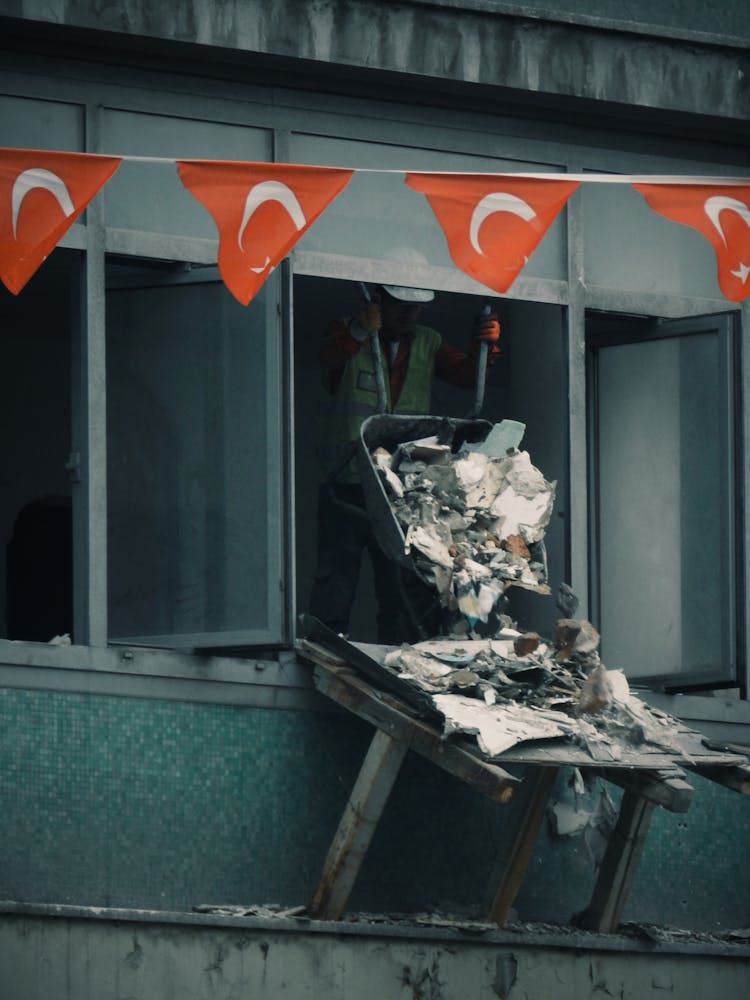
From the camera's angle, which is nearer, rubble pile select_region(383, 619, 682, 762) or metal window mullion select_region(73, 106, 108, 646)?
rubble pile select_region(383, 619, 682, 762)

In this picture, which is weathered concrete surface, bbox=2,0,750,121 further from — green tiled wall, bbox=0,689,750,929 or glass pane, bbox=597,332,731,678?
green tiled wall, bbox=0,689,750,929

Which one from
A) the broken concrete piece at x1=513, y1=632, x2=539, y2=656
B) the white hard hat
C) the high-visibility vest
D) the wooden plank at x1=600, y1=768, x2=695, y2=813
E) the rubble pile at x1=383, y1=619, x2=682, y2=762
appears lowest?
the wooden plank at x1=600, y1=768, x2=695, y2=813

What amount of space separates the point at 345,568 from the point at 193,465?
54.0 inches

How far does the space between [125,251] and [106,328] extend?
1.34 ft

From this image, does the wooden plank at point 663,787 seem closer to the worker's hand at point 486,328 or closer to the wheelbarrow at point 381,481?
the wheelbarrow at point 381,481

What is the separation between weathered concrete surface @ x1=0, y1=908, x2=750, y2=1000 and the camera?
1162cm

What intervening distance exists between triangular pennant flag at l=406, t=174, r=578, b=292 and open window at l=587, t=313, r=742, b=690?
6.70 feet

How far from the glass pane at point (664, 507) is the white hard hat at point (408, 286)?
127cm

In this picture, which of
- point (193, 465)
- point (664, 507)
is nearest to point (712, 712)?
point (664, 507)

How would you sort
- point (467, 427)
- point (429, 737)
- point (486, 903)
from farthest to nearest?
point (467, 427), point (486, 903), point (429, 737)

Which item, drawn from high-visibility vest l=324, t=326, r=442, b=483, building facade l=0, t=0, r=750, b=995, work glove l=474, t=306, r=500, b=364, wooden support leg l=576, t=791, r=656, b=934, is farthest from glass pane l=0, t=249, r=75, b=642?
wooden support leg l=576, t=791, r=656, b=934

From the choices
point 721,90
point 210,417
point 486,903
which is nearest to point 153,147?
point 210,417

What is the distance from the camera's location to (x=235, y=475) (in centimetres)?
1302

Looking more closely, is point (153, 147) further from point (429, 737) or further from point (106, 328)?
point (429, 737)
